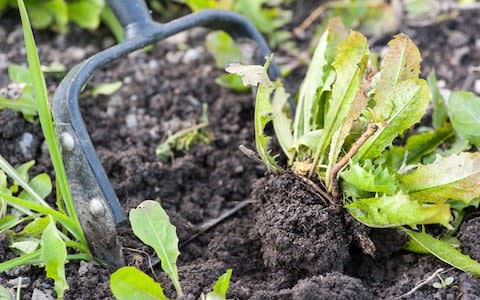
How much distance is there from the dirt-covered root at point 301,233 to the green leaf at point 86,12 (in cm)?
102

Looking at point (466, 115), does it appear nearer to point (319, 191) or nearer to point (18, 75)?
point (319, 191)

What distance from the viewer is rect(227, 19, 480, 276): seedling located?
56.0 inches

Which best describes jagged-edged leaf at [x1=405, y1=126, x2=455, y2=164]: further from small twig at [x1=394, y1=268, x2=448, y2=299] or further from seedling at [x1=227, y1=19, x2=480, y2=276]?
small twig at [x1=394, y1=268, x2=448, y2=299]

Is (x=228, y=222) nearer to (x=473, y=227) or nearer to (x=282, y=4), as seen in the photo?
(x=473, y=227)

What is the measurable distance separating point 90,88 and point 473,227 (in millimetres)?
1108

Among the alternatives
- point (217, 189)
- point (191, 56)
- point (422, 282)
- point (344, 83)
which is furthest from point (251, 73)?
point (191, 56)

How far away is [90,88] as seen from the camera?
2045 millimetres

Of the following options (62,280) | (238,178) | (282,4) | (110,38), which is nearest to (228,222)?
(238,178)

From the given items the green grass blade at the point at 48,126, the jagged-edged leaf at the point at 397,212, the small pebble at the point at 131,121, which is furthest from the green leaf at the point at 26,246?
the jagged-edged leaf at the point at 397,212

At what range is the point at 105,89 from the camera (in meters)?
2.02

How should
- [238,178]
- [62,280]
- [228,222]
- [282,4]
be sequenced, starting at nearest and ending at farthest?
[62,280], [228,222], [238,178], [282,4]

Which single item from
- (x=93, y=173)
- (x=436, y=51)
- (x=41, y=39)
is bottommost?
(x=436, y=51)

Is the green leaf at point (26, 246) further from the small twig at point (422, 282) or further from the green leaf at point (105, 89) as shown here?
the small twig at point (422, 282)

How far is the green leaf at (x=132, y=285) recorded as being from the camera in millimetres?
1292
